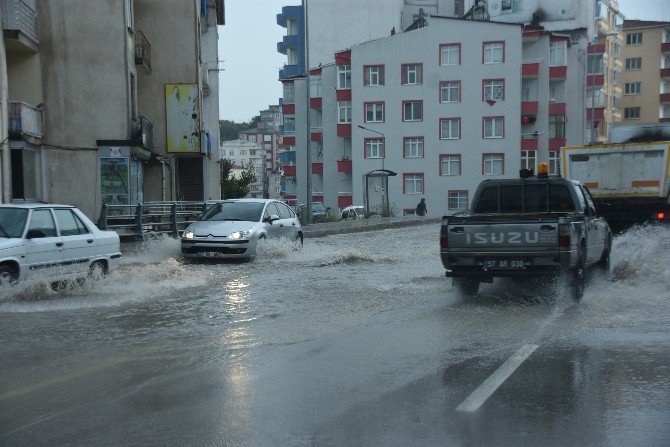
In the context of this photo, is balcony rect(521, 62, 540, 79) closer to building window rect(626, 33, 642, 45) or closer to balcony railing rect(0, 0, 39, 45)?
building window rect(626, 33, 642, 45)

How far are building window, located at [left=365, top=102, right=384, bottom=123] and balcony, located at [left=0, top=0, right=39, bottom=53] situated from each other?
4166 centimetres

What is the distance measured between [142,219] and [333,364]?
17.2 m

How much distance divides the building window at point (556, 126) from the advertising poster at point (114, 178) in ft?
149

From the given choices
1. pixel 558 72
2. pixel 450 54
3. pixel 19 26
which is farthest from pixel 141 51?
pixel 558 72

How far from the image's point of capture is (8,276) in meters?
11.4

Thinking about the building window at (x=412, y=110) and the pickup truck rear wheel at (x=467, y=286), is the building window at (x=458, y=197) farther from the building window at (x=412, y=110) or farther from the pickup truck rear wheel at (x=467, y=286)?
the pickup truck rear wheel at (x=467, y=286)

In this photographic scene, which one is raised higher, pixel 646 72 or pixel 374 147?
pixel 646 72

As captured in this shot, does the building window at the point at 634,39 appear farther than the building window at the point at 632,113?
No

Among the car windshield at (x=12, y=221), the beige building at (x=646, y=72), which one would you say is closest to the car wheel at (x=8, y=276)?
the car windshield at (x=12, y=221)

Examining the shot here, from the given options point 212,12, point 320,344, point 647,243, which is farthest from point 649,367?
point 212,12

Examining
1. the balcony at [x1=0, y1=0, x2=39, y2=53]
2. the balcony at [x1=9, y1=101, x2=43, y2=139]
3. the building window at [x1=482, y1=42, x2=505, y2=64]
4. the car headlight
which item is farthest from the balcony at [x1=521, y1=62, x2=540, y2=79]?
the car headlight

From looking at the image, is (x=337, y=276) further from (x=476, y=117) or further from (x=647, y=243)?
(x=476, y=117)

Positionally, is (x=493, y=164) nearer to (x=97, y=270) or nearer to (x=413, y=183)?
(x=413, y=183)

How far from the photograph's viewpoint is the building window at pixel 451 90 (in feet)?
217
